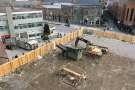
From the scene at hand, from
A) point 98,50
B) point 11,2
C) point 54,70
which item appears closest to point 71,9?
point 11,2

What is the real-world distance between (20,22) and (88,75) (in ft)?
72.8

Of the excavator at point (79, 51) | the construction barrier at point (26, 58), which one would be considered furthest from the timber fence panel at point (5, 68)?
the excavator at point (79, 51)

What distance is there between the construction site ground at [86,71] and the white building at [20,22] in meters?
12.6

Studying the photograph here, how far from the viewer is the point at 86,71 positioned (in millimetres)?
29656

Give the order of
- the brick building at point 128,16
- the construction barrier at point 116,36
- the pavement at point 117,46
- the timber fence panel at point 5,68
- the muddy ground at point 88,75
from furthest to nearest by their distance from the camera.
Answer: the brick building at point 128,16 → the construction barrier at point 116,36 → the pavement at point 117,46 → the timber fence panel at point 5,68 → the muddy ground at point 88,75

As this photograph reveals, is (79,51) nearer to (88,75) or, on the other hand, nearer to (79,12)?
(88,75)

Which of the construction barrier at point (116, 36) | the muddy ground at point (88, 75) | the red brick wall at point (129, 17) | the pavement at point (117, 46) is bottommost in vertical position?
the muddy ground at point (88, 75)

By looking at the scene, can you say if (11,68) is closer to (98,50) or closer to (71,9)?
(98,50)

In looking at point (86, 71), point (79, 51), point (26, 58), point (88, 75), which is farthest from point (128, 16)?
point (26, 58)

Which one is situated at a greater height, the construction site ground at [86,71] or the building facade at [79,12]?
the building facade at [79,12]

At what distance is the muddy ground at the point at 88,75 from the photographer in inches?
1015

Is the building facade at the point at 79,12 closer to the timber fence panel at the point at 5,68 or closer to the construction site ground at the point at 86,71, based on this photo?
the construction site ground at the point at 86,71

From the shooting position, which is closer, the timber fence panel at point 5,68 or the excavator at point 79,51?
the timber fence panel at point 5,68

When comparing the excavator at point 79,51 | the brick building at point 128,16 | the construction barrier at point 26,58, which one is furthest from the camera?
the brick building at point 128,16
